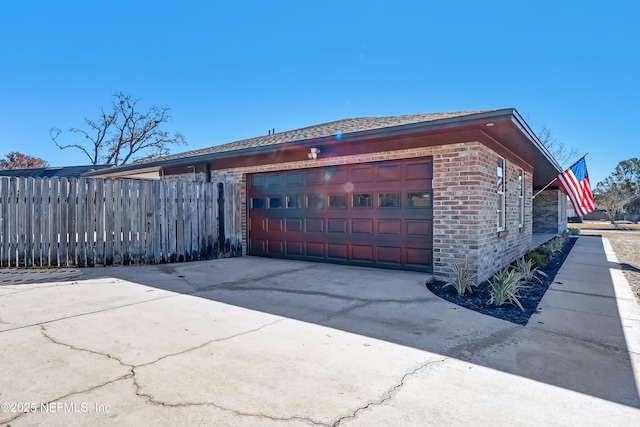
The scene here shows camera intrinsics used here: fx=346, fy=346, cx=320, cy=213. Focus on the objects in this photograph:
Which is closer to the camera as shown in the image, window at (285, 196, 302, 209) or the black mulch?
the black mulch

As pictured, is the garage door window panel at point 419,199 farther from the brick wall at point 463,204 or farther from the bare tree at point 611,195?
the bare tree at point 611,195

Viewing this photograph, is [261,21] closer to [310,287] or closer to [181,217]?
[181,217]

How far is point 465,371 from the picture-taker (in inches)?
110

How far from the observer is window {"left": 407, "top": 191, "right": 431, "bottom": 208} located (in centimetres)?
651

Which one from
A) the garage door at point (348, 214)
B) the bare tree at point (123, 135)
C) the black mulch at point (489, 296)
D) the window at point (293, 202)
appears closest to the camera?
the black mulch at point (489, 296)

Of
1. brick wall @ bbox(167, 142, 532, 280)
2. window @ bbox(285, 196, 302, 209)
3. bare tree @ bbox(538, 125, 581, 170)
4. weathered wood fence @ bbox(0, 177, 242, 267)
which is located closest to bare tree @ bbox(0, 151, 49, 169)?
weathered wood fence @ bbox(0, 177, 242, 267)

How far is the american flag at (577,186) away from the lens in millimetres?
9875

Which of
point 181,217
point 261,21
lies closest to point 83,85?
point 261,21

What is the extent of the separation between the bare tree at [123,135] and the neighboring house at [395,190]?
24349 millimetres

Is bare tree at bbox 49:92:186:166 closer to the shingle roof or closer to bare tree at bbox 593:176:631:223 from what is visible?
A: the shingle roof

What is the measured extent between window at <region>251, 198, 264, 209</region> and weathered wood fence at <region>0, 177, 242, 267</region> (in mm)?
1379

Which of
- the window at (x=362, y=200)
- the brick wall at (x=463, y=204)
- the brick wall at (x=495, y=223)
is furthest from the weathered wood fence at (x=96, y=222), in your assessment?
the brick wall at (x=495, y=223)

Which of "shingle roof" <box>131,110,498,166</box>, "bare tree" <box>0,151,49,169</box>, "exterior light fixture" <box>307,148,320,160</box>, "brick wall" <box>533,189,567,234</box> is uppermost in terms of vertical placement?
"bare tree" <box>0,151,49,169</box>

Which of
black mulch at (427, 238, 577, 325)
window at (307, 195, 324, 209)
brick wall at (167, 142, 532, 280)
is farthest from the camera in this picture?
window at (307, 195, 324, 209)
